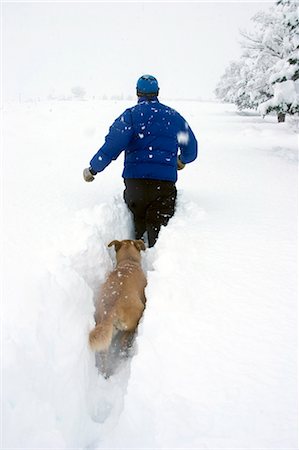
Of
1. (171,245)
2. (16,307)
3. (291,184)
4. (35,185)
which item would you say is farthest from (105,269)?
(291,184)

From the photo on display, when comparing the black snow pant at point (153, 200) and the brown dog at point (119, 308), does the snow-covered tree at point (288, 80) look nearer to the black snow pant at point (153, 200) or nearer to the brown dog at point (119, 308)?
the black snow pant at point (153, 200)

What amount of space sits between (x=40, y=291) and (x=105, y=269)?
1.26 meters

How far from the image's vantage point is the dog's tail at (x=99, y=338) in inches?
104

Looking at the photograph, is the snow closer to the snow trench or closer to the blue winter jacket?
the blue winter jacket

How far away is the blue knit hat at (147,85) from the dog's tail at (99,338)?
9.73ft

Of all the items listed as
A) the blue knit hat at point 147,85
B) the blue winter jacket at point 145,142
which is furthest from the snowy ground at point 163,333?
the blue knit hat at point 147,85

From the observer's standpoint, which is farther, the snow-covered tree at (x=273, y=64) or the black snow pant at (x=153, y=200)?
the snow-covered tree at (x=273, y=64)

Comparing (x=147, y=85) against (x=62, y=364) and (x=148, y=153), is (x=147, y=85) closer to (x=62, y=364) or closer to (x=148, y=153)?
(x=148, y=153)

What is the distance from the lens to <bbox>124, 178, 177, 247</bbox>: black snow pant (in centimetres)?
445

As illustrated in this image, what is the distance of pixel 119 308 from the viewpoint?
286 centimetres

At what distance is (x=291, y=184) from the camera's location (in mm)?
6344

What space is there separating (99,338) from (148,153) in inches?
94.9

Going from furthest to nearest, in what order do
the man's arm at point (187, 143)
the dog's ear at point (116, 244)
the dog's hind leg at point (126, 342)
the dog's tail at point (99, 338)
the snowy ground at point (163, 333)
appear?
the man's arm at point (187, 143), the dog's ear at point (116, 244), the dog's hind leg at point (126, 342), the dog's tail at point (99, 338), the snowy ground at point (163, 333)

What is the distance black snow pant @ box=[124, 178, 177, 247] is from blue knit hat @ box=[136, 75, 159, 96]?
1061 mm
